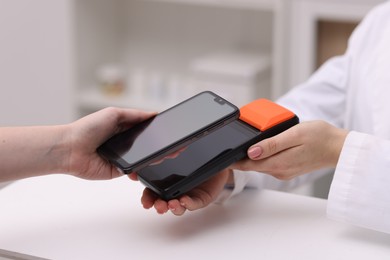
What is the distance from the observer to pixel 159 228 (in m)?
0.88

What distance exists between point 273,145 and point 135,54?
164 cm

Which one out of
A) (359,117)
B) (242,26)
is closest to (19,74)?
(242,26)

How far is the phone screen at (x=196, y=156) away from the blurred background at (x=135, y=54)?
1.06m

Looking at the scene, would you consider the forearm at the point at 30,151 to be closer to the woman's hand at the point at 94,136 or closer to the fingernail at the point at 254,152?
the woman's hand at the point at 94,136

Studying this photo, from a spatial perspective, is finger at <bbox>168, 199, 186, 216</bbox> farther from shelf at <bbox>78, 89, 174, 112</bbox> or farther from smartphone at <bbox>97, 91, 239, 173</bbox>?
shelf at <bbox>78, 89, 174, 112</bbox>

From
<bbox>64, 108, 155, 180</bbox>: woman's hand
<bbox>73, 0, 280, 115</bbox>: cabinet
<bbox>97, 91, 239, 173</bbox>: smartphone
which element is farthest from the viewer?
<bbox>73, 0, 280, 115</bbox>: cabinet

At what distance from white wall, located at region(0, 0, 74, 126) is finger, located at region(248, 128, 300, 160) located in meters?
1.44

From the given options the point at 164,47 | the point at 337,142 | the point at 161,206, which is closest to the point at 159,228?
the point at 161,206

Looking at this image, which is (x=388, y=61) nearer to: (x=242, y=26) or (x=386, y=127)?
(x=386, y=127)

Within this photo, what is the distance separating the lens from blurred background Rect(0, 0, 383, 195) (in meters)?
2.04

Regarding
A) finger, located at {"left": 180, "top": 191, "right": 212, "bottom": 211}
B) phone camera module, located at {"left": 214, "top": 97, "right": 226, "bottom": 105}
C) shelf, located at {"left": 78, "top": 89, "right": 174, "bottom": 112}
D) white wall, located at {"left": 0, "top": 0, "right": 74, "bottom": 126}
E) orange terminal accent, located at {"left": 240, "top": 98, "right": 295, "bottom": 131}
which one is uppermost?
phone camera module, located at {"left": 214, "top": 97, "right": 226, "bottom": 105}

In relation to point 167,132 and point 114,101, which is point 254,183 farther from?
point 114,101

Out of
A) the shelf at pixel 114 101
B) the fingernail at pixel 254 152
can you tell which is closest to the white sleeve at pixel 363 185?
the fingernail at pixel 254 152

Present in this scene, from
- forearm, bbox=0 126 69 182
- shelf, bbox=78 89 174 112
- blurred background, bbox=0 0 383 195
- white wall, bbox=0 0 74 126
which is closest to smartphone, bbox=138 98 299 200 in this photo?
forearm, bbox=0 126 69 182
